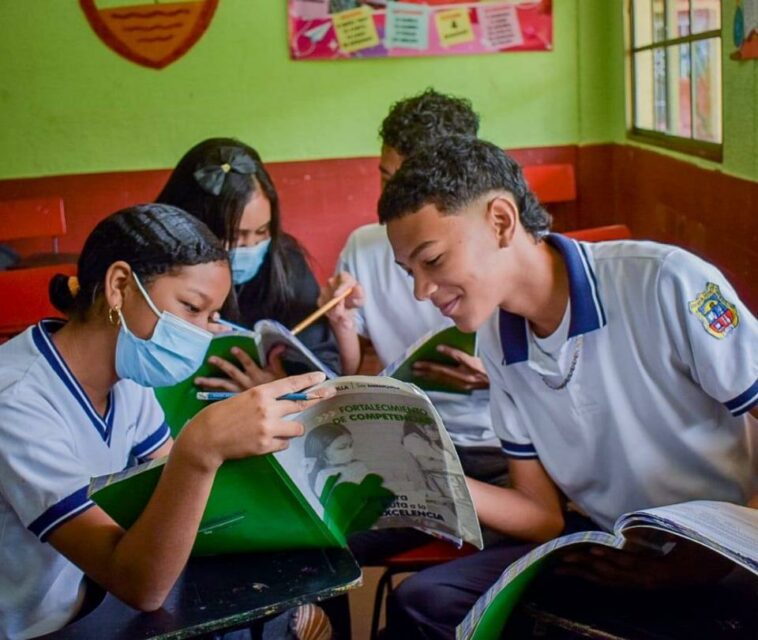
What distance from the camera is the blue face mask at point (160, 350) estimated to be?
1.41 m

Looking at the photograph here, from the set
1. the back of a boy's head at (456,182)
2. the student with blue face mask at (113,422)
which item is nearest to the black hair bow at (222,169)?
the student with blue face mask at (113,422)

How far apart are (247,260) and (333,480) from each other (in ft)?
3.71

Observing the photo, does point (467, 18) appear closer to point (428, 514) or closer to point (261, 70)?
point (261, 70)

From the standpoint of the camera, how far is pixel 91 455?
1.36 m

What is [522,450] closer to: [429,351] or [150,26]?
[429,351]

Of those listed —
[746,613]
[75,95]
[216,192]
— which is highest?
[75,95]

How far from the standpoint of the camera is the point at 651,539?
117 cm

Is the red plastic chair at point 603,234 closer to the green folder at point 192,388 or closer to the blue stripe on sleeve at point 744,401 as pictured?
the green folder at point 192,388

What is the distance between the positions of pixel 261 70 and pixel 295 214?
59 centimetres

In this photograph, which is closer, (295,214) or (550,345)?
(550,345)

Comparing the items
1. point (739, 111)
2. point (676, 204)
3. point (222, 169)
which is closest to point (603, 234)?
point (739, 111)

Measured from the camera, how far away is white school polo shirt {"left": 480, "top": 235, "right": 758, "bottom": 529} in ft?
A: 4.47

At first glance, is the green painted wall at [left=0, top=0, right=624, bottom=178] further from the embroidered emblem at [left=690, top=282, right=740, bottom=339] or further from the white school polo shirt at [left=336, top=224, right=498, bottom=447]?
the embroidered emblem at [left=690, top=282, right=740, bottom=339]

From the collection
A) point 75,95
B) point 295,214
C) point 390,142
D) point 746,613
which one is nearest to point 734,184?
point 390,142
